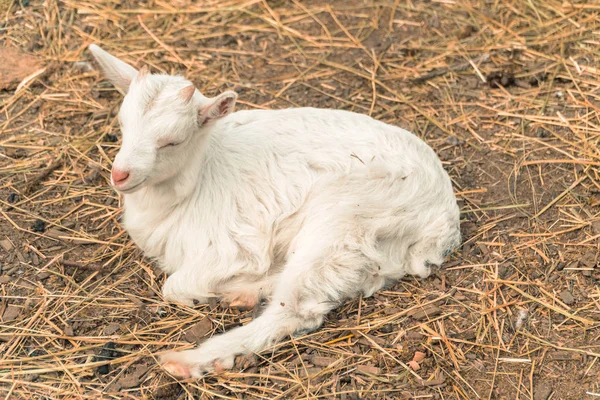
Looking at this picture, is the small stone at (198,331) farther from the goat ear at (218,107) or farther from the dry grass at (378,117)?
the goat ear at (218,107)

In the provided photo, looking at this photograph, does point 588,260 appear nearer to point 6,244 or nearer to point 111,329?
point 111,329

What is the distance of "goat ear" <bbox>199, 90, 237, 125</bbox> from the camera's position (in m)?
4.70

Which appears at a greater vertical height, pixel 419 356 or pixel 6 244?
pixel 6 244

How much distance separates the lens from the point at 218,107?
479 cm

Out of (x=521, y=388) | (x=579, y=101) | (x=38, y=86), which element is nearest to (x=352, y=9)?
(x=579, y=101)

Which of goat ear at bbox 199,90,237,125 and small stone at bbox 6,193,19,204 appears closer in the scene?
goat ear at bbox 199,90,237,125

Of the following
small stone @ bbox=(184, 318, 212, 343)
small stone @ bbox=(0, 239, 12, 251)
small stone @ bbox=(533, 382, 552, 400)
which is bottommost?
small stone @ bbox=(533, 382, 552, 400)

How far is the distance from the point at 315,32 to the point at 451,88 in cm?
141

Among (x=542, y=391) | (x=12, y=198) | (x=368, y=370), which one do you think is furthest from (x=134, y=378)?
(x=542, y=391)

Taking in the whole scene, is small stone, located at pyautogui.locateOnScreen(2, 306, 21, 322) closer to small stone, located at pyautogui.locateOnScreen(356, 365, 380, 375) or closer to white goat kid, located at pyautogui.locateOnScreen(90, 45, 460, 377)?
white goat kid, located at pyautogui.locateOnScreen(90, 45, 460, 377)

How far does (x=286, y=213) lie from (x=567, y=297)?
180 cm

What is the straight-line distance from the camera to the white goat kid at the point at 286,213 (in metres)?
4.92

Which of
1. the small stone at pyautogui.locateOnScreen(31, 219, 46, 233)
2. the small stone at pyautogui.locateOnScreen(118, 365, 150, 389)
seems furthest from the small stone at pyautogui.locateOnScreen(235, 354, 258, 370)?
→ the small stone at pyautogui.locateOnScreen(31, 219, 46, 233)

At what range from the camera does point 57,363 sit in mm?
4734
